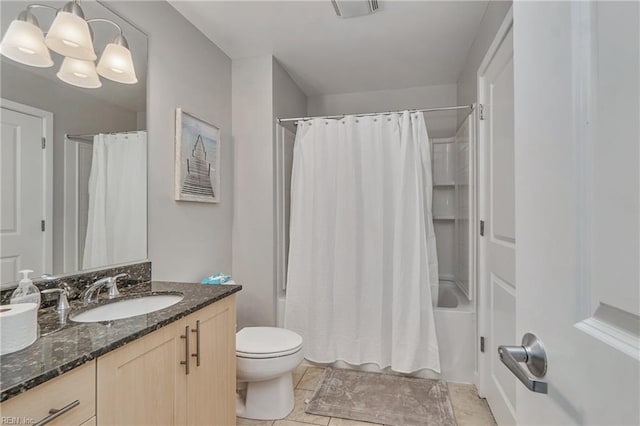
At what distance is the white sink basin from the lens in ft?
4.15

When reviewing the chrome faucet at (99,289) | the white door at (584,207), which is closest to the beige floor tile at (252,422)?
the chrome faucet at (99,289)

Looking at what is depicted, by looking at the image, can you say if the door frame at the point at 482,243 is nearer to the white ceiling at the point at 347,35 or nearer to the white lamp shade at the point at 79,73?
the white ceiling at the point at 347,35

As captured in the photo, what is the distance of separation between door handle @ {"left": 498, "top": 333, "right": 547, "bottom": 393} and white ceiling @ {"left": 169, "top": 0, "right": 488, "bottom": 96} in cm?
200

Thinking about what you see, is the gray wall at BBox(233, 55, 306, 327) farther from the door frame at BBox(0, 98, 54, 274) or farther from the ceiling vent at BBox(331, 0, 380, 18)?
the door frame at BBox(0, 98, 54, 274)

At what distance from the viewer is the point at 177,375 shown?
3.85 ft

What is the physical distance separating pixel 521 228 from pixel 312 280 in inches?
78.8

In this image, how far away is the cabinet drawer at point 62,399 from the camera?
0.68 metres

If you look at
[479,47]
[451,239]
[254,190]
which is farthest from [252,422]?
[479,47]

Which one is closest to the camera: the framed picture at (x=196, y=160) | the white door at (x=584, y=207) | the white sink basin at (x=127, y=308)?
the white door at (x=584, y=207)

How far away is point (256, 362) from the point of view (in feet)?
5.77

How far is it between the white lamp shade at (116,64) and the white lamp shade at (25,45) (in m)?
0.25

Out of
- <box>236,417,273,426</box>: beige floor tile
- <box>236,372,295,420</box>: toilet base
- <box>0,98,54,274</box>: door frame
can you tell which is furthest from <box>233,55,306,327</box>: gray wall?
<box>0,98,54,274</box>: door frame

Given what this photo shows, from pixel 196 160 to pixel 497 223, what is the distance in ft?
6.18

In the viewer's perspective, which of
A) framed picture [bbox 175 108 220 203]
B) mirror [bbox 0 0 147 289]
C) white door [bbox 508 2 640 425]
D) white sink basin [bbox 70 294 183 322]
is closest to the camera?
white door [bbox 508 2 640 425]
